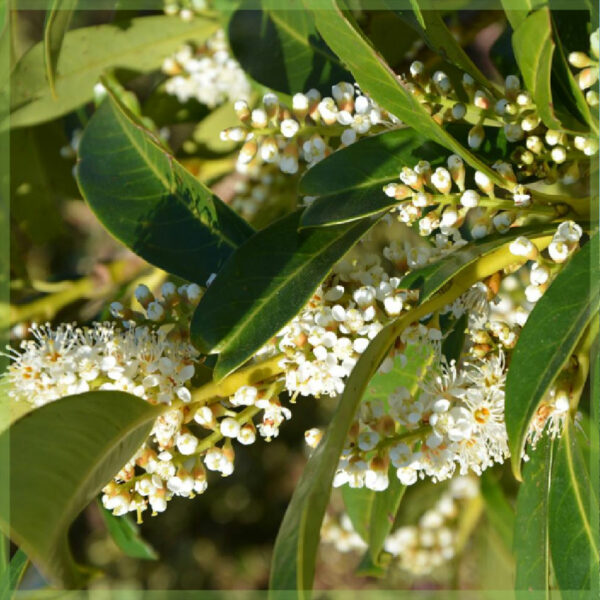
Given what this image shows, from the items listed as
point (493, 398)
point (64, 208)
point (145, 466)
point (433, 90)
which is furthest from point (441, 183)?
point (64, 208)

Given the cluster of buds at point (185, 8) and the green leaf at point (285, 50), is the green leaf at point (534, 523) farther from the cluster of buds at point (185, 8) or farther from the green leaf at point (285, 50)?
the cluster of buds at point (185, 8)

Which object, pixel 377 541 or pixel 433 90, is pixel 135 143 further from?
pixel 377 541

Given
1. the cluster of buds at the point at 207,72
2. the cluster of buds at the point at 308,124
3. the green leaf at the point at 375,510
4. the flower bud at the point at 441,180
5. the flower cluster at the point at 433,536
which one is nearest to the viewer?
the flower bud at the point at 441,180

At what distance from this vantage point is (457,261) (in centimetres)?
82

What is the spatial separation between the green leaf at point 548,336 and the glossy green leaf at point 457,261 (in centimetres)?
8

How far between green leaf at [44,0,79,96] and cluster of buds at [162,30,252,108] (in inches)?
20.5

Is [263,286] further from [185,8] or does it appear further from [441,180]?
[185,8]

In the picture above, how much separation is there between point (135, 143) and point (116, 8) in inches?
23.3

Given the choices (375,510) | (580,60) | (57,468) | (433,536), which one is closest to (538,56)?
(580,60)

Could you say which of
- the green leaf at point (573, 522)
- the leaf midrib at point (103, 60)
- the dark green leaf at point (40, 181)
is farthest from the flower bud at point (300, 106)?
the dark green leaf at point (40, 181)

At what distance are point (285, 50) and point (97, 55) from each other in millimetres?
507

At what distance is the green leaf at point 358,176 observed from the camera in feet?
2.81

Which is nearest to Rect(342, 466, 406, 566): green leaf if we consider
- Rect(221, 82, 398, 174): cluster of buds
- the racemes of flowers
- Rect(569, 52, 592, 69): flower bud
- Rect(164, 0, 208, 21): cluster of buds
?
the racemes of flowers

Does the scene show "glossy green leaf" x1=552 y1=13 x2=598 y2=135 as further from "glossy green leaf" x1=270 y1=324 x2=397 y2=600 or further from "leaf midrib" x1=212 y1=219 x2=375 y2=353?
"glossy green leaf" x1=270 y1=324 x2=397 y2=600
